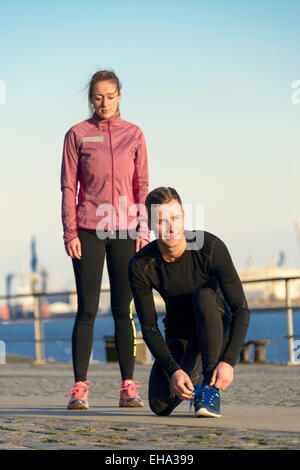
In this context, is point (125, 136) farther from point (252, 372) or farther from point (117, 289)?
point (252, 372)

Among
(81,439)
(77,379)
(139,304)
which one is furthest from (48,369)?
(81,439)

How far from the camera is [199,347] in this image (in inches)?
162

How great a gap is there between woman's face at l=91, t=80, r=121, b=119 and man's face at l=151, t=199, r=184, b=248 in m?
1.08

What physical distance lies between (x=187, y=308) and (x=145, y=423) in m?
0.65

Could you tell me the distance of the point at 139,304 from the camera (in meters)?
4.22

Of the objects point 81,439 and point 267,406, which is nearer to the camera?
point 81,439

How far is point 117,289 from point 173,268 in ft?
2.40

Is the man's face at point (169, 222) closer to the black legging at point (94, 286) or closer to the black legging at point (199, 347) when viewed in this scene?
the black legging at point (199, 347)

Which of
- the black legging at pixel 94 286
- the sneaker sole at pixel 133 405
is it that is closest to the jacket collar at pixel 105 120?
the black legging at pixel 94 286

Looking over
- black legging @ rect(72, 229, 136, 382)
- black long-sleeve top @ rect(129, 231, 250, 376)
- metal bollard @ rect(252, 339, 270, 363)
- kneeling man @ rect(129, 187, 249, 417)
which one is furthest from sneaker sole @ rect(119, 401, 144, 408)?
metal bollard @ rect(252, 339, 270, 363)

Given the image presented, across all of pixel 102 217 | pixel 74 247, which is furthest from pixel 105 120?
pixel 74 247

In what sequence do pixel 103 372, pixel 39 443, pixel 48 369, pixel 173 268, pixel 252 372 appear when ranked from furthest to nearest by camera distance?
pixel 48 369 < pixel 103 372 < pixel 252 372 < pixel 173 268 < pixel 39 443

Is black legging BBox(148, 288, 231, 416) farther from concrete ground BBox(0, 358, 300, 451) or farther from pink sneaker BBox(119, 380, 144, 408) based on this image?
pink sneaker BBox(119, 380, 144, 408)

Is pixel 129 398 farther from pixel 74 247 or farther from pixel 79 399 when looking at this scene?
pixel 74 247
